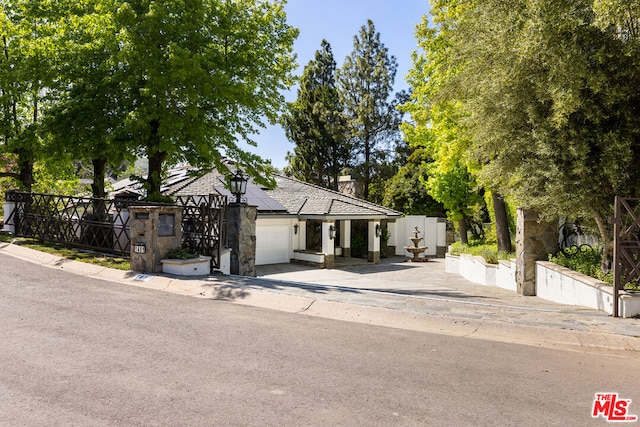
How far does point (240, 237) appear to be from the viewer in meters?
13.1

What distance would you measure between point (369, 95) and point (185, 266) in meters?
31.5

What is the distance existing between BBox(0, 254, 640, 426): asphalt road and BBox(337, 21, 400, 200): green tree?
109 feet

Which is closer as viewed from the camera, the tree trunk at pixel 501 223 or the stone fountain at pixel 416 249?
the tree trunk at pixel 501 223

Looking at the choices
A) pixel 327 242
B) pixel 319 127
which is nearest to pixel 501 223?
pixel 327 242

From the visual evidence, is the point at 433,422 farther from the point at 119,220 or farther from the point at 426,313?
the point at 119,220

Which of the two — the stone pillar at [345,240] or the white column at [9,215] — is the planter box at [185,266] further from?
the stone pillar at [345,240]

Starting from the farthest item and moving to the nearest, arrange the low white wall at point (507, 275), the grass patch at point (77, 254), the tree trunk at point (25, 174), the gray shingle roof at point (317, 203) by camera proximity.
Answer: the gray shingle roof at point (317, 203), the tree trunk at point (25, 174), the low white wall at point (507, 275), the grass patch at point (77, 254)

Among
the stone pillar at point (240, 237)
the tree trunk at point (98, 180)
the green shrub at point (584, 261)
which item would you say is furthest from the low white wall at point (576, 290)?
the tree trunk at point (98, 180)

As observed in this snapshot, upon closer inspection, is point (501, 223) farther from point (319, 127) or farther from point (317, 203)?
point (319, 127)

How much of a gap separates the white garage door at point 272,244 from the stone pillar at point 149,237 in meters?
12.6

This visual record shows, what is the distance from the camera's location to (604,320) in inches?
279

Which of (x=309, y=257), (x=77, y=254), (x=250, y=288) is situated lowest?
(x=309, y=257)

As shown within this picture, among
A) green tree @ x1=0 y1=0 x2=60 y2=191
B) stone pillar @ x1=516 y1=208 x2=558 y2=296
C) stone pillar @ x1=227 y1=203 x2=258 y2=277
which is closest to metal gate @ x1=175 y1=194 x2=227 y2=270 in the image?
stone pillar @ x1=227 y1=203 x2=258 y2=277

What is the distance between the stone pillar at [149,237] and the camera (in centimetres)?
1016
